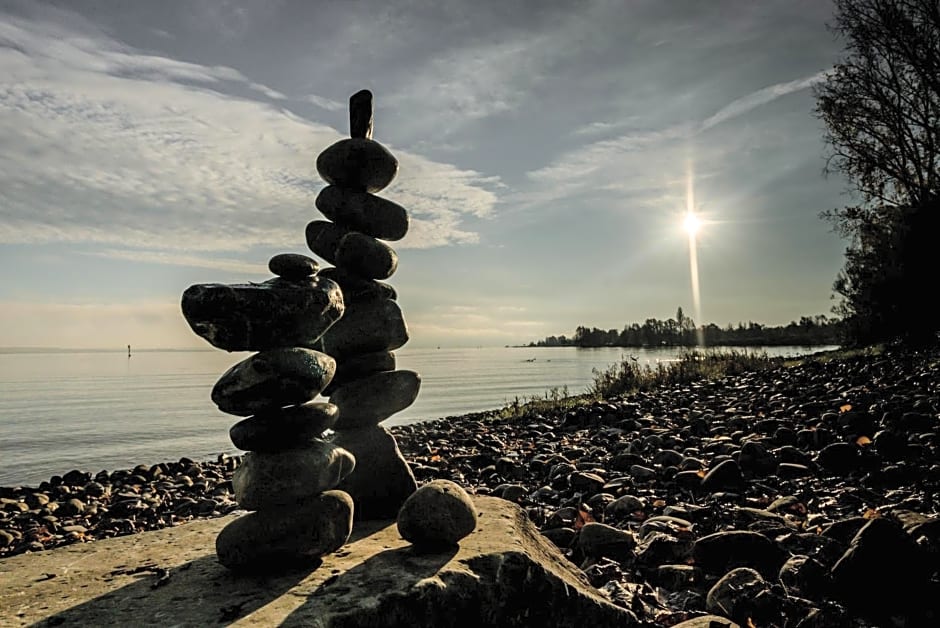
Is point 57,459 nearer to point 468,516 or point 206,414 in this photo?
point 206,414

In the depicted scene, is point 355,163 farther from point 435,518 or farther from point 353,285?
point 435,518

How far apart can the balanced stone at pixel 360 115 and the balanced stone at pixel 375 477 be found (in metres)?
2.87

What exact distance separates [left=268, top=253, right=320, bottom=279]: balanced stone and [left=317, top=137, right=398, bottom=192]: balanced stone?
1518 mm

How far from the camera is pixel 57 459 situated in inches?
575

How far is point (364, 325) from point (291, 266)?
1.33m

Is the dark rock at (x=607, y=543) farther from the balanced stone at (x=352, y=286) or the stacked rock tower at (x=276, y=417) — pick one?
the balanced stone at (x=352, y=286)

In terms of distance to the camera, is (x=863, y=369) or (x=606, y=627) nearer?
(x=606, y=627)

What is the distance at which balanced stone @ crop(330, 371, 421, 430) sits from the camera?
534cm

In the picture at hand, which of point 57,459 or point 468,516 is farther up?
point 468,516

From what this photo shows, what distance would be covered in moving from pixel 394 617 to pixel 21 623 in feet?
6.44

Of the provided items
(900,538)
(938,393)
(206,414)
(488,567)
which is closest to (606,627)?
(488,567)

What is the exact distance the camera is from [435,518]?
3.98 meters

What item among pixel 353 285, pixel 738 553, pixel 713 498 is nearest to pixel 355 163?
pixel 353 285

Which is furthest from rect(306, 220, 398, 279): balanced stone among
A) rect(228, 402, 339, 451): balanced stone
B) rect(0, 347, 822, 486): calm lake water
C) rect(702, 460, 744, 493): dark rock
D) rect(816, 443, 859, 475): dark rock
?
rect(0, 347, 822, 486): calm lake water
